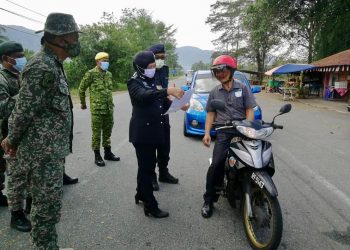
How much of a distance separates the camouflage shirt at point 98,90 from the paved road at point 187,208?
39.6 inches

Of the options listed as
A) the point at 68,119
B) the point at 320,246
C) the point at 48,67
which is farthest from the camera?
the point at 320,246

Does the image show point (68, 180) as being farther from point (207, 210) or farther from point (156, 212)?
point (207, 210)

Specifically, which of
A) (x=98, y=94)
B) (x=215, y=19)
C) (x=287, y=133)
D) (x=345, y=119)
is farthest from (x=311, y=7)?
(x=215, y=19)

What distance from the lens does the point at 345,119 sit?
12438 millimetres

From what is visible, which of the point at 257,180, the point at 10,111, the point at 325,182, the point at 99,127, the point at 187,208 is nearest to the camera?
the point at 257,180

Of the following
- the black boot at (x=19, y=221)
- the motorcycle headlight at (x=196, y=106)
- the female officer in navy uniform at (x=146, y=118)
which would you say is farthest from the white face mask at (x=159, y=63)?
the motorcycle headlight at (x=196, y=106)

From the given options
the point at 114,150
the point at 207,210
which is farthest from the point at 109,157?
the point at 207,210

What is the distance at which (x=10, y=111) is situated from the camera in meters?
3.42

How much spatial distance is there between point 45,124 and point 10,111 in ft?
3.57

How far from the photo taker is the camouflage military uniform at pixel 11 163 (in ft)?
11.2

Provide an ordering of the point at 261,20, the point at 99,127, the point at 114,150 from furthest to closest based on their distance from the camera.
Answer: the point at 261,20 → the point at 114,150 → the point at 99,127

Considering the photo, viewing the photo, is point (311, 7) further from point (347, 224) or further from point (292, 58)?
point (347, 224)

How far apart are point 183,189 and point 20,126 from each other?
2820 millimetres

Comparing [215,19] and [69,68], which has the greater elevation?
[215,19]
